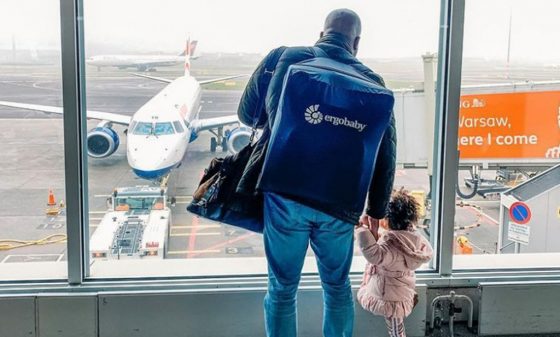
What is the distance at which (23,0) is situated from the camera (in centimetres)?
221

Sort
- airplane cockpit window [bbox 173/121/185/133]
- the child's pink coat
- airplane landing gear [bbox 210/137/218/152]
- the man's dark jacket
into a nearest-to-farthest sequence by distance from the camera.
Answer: the man's dark jacket
the child's pink coat
airplane landing gear [bbox 210/137/218/152]
airplane cockpit window [bbox 173/121/185/133]

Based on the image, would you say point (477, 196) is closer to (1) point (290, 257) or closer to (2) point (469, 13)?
(2) point (469, 13)

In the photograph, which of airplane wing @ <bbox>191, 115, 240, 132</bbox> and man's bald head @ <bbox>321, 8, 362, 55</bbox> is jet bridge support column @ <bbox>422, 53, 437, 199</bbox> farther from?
airplane wing @ <bbox>191, 115, 240, 132</bbox>

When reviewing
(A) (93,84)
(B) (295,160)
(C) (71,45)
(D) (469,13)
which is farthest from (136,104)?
(D) (469,13)

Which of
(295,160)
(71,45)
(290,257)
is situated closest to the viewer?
(295,160)

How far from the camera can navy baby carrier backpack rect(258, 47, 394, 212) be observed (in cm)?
164

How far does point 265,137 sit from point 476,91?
47.3 inches

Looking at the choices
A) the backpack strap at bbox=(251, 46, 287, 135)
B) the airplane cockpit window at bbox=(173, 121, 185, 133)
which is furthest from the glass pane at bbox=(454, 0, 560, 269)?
the airplane cockpit window at bbox=(173, 121, 185, 133)

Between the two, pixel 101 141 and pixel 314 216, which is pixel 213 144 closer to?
pixel 101 141

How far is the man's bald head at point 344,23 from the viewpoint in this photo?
5.94 feet

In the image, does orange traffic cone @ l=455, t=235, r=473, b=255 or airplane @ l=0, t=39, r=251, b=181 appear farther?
orange traffic cone @ l=455, t=235, r=473, b=255

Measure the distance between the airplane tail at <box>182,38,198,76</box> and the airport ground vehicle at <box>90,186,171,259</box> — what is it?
0.64 m

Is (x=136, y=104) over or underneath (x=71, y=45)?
underneath

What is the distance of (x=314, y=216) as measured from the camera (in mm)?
1745
